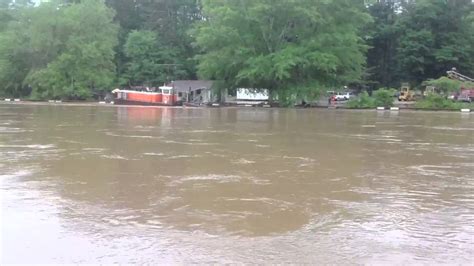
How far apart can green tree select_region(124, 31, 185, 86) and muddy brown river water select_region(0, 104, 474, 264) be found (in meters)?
43.6

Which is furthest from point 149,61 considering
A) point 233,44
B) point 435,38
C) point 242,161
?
point 242,161

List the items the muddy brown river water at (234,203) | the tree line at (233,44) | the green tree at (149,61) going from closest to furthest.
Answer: the muddy brown river water at (234,203) → the tree line at (233,44) → the green tree at (149,61)

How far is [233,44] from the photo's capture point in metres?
45.6

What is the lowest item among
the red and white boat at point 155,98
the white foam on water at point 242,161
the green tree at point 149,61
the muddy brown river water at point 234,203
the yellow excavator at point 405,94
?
the muddy brown river water at point 234,203

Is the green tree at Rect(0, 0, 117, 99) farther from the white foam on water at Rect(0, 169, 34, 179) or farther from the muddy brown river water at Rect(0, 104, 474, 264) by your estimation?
the white foam on water at Rect(0, 169, 34, 179)

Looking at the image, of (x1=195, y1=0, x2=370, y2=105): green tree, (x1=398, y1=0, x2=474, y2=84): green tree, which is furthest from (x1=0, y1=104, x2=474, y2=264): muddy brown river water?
(x1=398, y1=0, x2=474, y2=84): green tree

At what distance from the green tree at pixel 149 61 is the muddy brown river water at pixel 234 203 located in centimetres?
4363

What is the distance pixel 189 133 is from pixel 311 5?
28280mm

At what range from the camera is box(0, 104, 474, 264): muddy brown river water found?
5771mm

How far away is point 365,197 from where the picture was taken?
8516 millimetres

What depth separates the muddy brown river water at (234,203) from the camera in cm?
577

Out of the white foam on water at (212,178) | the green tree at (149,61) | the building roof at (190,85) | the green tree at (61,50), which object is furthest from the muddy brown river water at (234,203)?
the green tree at (149,61)

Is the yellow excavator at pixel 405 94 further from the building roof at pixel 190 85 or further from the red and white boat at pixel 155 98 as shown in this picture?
the red and white boat at pixel 155 98

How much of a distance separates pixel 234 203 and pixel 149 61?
170ft
